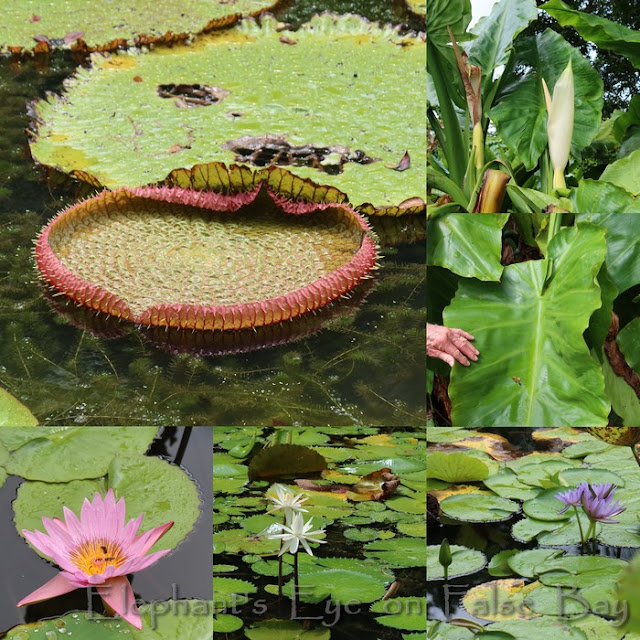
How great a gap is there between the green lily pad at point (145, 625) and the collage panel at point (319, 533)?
0.04 meters

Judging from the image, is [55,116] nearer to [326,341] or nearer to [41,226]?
[41,226]

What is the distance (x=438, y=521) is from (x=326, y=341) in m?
0.48

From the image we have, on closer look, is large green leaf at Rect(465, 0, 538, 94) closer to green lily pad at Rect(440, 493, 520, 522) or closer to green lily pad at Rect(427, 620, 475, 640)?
green lily pad at Rect(440, 493, 520, 522)

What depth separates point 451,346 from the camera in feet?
5.21

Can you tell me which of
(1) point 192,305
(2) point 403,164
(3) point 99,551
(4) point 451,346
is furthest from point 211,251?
(3) point 99,551

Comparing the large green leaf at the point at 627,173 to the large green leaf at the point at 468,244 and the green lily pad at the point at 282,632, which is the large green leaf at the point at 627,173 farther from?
the green lily pad at the point at 282,632

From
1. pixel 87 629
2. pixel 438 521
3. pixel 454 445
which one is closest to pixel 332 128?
pixel 454 445

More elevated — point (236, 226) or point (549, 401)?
point (236, 226)

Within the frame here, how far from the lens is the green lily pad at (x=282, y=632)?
56.9 inches

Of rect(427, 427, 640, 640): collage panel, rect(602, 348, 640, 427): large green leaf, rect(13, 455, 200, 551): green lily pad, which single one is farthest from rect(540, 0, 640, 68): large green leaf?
rect(13, 455, 200, 551): green lily pad

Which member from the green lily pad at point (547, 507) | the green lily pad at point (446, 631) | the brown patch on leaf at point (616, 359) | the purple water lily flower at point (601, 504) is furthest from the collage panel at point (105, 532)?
the brown patch on leaf at point (616, 359)

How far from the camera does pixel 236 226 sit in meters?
1.65

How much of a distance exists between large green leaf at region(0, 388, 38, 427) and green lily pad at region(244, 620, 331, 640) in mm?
650

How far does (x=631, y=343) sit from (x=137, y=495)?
1.18 metres
